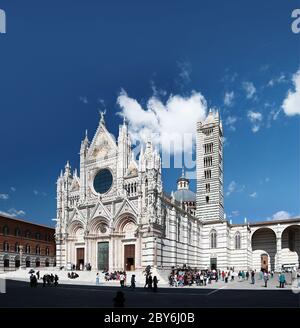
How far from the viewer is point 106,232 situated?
45.2 meters

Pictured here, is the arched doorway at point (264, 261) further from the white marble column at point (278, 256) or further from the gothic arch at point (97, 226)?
the gothic arch at point (97, 226)

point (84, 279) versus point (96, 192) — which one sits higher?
point (96, 192)

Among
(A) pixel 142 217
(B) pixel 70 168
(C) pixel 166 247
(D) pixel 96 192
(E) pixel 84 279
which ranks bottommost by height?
(E) pixel 84 279

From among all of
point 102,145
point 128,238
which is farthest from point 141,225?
point 102,145

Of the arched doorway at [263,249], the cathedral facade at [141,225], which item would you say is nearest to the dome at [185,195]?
the cathedral facade at [141,225]

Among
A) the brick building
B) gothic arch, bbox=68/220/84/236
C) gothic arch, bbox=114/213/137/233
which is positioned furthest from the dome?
gothic arch, bbox=114/213/137/233

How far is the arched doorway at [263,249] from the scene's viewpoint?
60.4 m

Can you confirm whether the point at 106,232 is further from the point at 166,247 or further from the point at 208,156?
the point at 208,156

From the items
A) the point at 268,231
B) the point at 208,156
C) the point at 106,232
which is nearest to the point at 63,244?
the point at 106,232

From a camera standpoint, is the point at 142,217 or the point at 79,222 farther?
the point at 79,222

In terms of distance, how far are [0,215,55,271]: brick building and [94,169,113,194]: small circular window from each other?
52.3 feet

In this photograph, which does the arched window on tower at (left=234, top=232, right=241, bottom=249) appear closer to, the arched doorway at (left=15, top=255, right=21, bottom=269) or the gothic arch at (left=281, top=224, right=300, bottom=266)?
the gothic arch at (left=281, top=224, right=300, bottom=266)

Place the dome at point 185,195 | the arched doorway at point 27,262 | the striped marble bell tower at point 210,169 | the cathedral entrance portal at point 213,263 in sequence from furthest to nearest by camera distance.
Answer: the dome at point 185,195 → the striped marble bell tower at point 210,169 → the arched doorway at point 27,262 → the cathedral entrance portal at point 213,263
